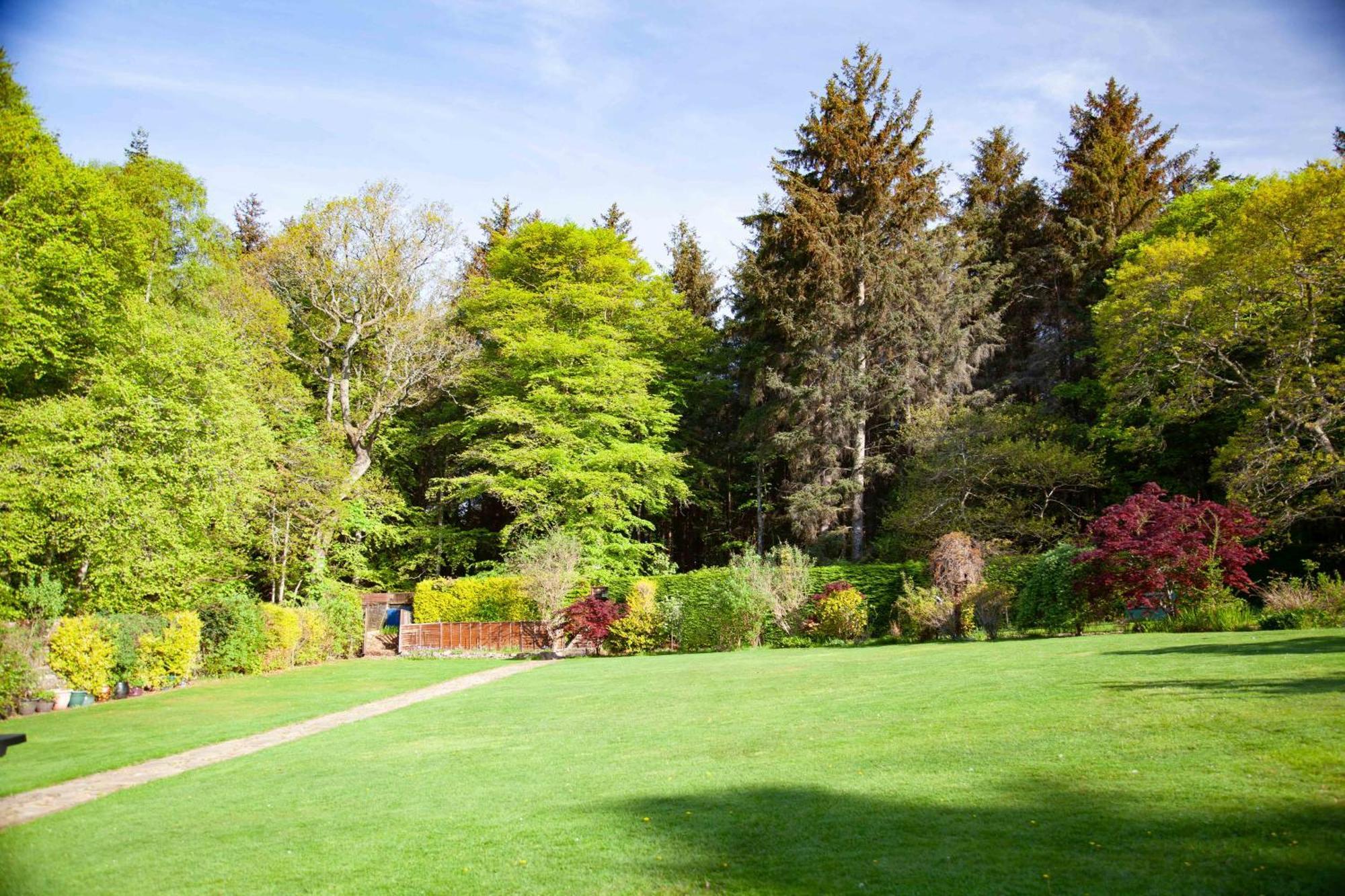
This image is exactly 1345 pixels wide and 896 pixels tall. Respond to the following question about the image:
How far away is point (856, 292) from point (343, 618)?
73.9 feet

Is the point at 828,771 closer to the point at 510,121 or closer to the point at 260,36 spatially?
the point at 260,36

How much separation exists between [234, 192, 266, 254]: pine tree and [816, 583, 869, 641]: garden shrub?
3521 cm

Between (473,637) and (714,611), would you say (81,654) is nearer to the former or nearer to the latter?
(473,637)

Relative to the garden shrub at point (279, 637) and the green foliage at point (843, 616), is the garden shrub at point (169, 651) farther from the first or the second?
the green foliage at point (843, 616)

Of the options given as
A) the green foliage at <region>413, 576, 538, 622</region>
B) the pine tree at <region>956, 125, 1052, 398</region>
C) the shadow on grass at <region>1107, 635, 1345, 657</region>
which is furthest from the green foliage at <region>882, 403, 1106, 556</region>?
the green foliage at <region>413, 576, 538, 622</region>

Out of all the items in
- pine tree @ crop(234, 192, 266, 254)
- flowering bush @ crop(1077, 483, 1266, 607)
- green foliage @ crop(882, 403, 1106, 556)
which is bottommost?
flowering bush @ crop(1077, 483, 1266, 607)

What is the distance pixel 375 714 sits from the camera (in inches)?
512

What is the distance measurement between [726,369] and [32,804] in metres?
36.3

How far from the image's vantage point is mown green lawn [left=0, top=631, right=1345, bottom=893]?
411 cm

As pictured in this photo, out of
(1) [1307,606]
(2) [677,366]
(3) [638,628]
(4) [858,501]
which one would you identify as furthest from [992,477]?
(2) [677,366]

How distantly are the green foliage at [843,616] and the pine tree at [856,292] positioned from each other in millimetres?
6737

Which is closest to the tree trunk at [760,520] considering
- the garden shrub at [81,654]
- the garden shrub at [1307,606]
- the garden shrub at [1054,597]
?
the garden shrub at [1054,597]

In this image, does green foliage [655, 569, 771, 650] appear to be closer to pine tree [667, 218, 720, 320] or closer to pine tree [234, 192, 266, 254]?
pine tree [667, 218, 720, 320]

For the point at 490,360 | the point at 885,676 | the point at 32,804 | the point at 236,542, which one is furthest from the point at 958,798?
the point at 490,360
